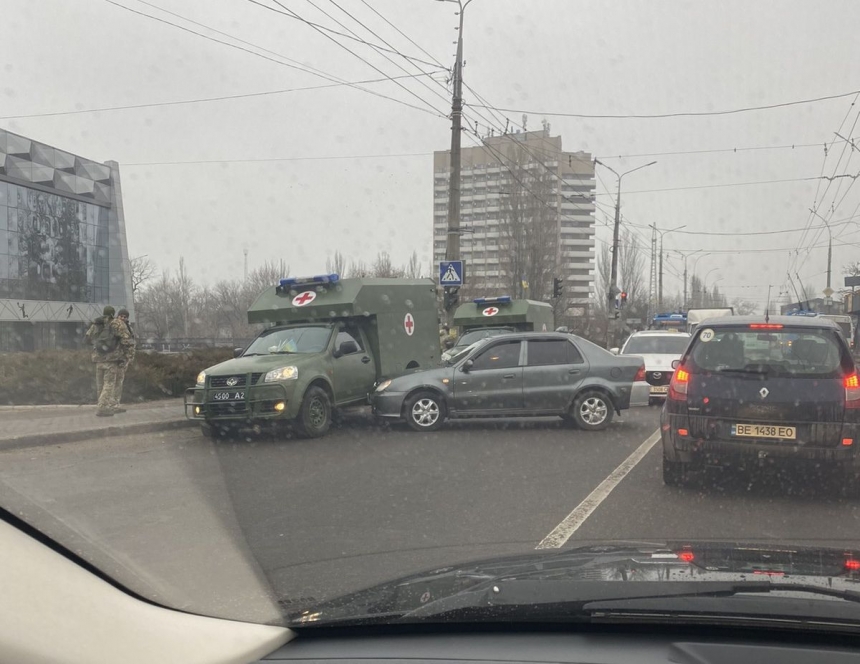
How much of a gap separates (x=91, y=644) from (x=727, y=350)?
6704 millimetres

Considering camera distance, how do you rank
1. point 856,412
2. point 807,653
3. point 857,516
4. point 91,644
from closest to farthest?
point 91,644, point 807,653, point 857,516, point 856,412

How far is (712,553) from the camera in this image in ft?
10.4

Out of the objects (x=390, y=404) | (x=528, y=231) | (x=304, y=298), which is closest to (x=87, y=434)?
(x=304, y=298)

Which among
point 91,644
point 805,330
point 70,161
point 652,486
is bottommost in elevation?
point 652,486

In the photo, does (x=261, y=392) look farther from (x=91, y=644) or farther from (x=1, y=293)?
(x=1, y=293)

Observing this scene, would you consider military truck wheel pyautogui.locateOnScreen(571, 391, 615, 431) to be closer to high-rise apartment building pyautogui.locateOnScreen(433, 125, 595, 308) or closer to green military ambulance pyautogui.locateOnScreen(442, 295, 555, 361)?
green military ambulance pyautogui.locateOnScreen(442, 295, 555, 361)

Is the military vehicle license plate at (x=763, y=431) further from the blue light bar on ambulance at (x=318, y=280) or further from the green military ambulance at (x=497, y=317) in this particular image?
the green military ambulance at (x=497, y=317)

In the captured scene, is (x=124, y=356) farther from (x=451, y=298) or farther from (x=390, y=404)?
(x=451, y=298)

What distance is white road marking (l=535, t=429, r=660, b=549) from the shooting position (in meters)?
5.69

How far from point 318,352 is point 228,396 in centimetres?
166

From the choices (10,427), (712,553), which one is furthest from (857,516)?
(10,427)

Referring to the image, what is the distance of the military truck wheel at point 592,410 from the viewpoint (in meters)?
12.2

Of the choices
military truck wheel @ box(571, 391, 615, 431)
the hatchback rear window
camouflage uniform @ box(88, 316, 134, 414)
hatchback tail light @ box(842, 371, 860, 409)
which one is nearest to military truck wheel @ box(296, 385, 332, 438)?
camouflage uniform @ box(88, 316, 134, 414)

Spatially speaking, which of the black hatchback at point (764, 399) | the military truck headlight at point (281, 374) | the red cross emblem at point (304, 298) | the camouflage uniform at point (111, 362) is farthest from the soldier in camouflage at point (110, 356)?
the black hatchback at point (764, 399)
